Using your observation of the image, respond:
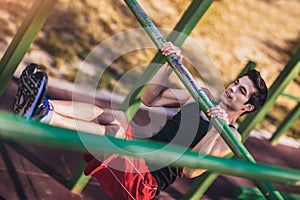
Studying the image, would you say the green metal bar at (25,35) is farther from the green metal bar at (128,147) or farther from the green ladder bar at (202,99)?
the green metal bar at (128,147)

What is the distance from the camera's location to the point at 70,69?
4.57m

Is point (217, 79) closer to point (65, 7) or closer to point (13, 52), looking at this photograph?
point (65, 7)

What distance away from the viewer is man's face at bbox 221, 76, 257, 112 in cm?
261

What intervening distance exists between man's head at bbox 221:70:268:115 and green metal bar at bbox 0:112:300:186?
1.21m

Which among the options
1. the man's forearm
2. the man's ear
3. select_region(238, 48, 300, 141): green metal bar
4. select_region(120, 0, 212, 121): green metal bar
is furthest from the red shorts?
select_region(238, 48, 300, 141): green metal bar

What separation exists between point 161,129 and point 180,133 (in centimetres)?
11

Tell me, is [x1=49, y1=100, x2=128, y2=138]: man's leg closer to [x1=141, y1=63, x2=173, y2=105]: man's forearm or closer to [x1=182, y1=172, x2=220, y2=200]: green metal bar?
[x1=141, y1=63, x2=173, y2=105]: man's forearm

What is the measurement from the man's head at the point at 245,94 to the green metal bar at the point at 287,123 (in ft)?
6.51

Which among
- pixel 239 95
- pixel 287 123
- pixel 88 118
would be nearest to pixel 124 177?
pixel 88 118

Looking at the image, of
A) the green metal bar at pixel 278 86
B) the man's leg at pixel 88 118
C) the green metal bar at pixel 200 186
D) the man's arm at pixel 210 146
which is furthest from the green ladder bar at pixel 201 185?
the man's leg at pixel 88 118

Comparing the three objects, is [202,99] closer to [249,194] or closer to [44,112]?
[44,112]

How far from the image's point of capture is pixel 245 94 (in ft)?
8.62

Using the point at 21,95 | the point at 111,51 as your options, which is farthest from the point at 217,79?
the point at 21,95

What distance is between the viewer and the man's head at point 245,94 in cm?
262
